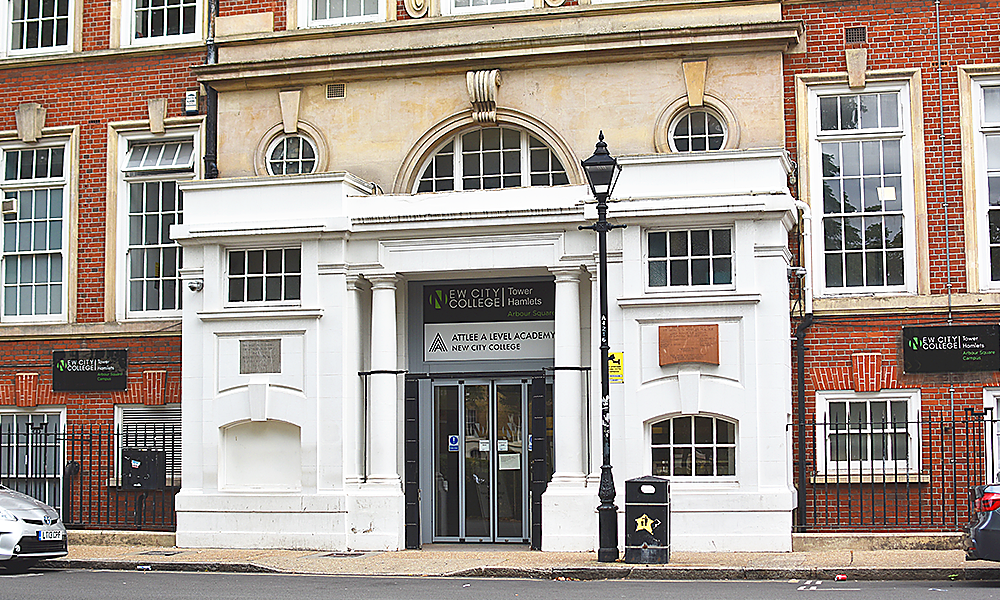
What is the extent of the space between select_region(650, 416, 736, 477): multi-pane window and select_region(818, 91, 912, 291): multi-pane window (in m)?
3.14

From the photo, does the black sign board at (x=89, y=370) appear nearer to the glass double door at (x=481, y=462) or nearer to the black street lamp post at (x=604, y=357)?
the glass double door at (x=481, y=462)

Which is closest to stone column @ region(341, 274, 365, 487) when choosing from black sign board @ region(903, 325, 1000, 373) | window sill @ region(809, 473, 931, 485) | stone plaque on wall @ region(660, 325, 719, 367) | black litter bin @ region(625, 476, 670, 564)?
stone plaque on wall @ region(660, 325, 719, 367)

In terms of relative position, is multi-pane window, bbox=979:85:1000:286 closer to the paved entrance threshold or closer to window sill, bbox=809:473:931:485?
window sill, bbox=809:473:931:485

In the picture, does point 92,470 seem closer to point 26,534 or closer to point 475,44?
point 26,534

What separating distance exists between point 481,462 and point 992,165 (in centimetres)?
856

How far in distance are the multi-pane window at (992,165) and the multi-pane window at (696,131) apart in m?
3.78

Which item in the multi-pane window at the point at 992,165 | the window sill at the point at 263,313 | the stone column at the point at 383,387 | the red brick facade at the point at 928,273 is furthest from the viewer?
the multi-pane window at the point at 992,165

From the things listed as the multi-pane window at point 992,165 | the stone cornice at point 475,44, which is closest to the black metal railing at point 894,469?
the multi-pane window at point 992,165

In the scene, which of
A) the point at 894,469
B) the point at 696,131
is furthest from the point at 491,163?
the point at 894,469

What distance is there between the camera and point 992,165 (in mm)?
19938

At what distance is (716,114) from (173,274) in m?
9.09

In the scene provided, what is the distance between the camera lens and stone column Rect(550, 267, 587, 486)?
61.6 feet

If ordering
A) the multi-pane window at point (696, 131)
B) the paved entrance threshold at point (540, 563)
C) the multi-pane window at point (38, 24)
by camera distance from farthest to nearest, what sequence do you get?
1. the multi-pane window at point (38, 24)
2. the multi-pane window at point (696, 131)
3. the paved entrance threshold at point (540, 563)

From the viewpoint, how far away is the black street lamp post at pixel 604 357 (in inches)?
662
